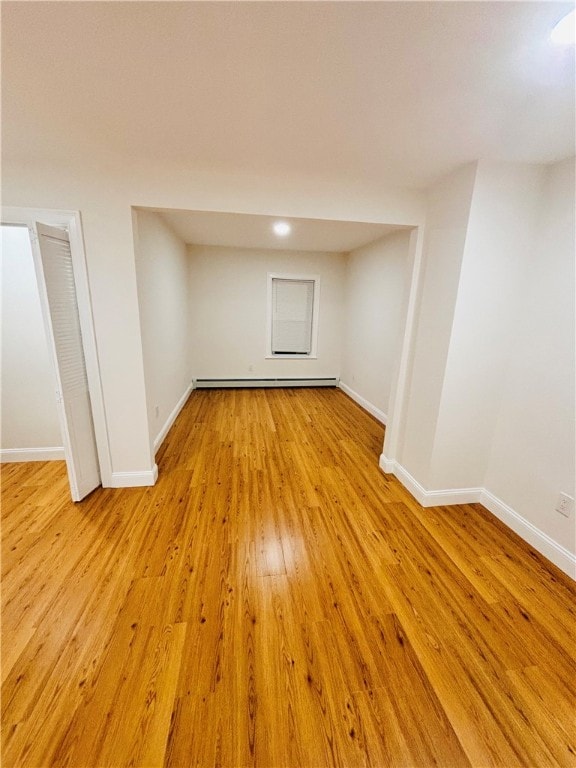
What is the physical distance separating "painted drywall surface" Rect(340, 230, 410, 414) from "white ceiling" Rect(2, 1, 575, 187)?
1.75 metres

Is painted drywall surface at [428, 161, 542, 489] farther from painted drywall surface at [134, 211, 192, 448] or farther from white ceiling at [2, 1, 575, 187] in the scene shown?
painted drywall surface at [134, 211, 192, 448]

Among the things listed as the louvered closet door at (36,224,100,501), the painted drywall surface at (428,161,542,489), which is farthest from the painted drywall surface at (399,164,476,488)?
the louvered closet door at (36,224,100,501)

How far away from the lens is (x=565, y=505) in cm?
175

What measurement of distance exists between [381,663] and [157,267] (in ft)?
11.1

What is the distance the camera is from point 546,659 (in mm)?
1292

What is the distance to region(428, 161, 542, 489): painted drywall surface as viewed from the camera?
5.98ft

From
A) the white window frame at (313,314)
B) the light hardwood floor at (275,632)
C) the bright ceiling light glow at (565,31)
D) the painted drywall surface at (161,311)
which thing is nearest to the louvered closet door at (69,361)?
the light hardwood floor at (275,632)

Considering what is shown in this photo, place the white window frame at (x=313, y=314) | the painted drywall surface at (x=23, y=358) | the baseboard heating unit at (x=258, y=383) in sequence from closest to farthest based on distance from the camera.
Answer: the painted drywall surface at (x=23, y=358), the white window frame at (x=313, y=314), the baseboard heating unit at (x=258, y=383)

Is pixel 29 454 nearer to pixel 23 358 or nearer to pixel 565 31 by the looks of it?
pixel 23 358

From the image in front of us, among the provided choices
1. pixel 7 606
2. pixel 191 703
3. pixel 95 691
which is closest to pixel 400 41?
pixel 191 703

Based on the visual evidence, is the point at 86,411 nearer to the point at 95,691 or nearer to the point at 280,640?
the point at 95,691

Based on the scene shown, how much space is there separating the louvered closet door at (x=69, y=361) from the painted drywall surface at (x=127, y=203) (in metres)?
0.14

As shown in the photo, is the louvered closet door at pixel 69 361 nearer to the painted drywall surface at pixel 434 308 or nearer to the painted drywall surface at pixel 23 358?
the painted drywall surface at pixel 23 358

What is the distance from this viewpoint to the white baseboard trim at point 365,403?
394cm
